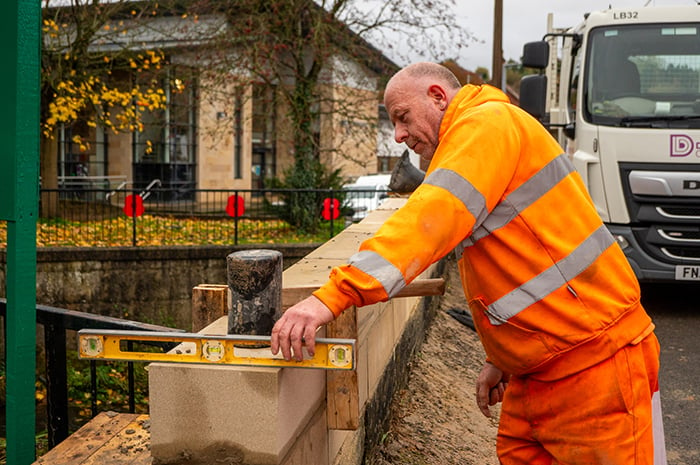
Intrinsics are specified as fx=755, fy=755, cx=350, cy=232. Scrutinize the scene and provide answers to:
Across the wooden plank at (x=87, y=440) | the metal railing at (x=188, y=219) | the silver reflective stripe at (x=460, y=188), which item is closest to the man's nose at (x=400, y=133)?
the silver reflective stripe at (x=460, y=188)

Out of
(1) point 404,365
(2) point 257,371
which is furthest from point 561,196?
(1) point 404,365

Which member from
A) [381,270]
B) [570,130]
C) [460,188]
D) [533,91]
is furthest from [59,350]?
[570,130]

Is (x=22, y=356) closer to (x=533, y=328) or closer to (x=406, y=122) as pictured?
(x=406, y=122)

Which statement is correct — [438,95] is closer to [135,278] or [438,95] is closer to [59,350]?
[59,350]

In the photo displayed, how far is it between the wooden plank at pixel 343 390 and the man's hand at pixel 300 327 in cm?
82

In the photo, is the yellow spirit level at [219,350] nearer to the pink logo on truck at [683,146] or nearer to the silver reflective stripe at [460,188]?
the silver reflective stripe at [460,188]

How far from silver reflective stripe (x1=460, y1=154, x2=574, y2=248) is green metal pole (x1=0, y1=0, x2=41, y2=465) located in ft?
6.52

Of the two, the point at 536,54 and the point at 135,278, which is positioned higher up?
the point at 536,54

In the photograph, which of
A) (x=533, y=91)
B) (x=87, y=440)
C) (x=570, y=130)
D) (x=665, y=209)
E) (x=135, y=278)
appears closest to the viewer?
(x=87, y=440)

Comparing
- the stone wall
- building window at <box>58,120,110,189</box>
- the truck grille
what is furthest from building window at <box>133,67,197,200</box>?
the truck grille

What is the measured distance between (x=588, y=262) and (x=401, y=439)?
243 cm

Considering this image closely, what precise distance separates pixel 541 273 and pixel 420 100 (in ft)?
2.33

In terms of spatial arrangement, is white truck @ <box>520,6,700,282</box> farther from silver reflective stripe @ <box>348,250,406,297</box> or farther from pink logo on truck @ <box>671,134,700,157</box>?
silver reflective stripe @ <box>348,250,406,297</box>

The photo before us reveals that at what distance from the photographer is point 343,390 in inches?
118
